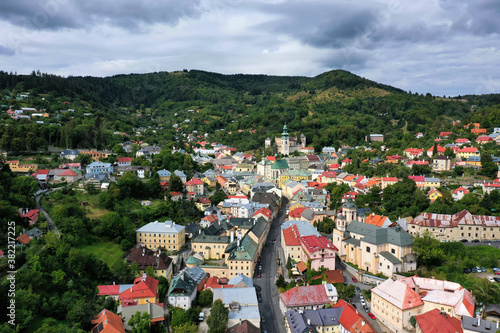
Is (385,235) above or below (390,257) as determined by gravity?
above

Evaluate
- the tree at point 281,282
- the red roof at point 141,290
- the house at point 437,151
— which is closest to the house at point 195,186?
the tree at point 281,282

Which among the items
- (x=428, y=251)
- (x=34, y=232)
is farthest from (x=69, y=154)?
(x=428, y=251)

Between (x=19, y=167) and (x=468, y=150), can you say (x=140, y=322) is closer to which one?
(x=19, y=167)

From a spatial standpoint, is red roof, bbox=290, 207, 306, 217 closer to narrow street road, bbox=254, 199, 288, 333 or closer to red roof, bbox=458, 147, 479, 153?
narrow street road, bbox=254, 199, 288, 333

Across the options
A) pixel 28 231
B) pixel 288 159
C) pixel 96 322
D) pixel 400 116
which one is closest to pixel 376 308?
pixel 96 322

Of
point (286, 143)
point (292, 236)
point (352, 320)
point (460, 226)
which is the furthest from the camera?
point (286, 143)

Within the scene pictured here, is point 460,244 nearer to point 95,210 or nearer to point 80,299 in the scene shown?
point 80,299

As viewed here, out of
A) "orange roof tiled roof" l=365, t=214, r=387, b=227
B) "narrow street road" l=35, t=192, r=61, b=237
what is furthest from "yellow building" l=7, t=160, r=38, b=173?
"orange roof tiled roof" l=365, t=214, r=387, b=227
